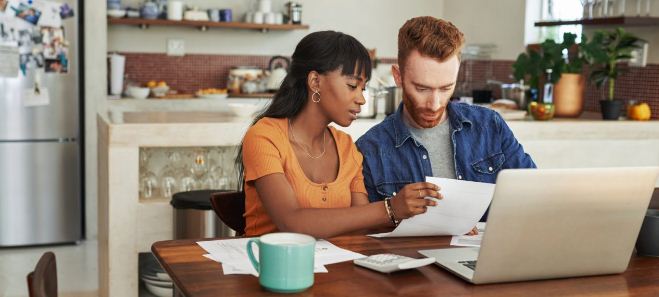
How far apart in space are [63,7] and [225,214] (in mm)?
3476

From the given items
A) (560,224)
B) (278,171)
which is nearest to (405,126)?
(278,171)

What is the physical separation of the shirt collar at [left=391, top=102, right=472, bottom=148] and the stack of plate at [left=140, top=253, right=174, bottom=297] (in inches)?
65.3

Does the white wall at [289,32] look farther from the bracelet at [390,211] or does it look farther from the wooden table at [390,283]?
the wooden table at [390,283]

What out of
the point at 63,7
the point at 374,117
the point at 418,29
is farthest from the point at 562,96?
the point at 63,7

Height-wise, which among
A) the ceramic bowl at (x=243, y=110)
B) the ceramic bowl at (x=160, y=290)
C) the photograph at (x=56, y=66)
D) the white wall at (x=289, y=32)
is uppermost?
the white wall at (x=289, y=32)

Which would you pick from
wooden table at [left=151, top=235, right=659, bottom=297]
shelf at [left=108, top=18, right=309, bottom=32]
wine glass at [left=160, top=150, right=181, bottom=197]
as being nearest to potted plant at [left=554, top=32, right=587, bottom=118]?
wine glass at [left=160, top=150, right=181, bottom=197]

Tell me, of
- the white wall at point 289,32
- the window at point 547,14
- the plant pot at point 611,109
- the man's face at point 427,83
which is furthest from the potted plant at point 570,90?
the white wall at point 289,32

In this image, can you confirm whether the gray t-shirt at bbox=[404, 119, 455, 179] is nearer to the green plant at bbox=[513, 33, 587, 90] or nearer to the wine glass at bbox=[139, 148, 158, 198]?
the wine glass at bbox=[139, 148, 158, 198]

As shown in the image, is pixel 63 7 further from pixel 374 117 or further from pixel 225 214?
pixel 225 214

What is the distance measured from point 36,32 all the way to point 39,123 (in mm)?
556

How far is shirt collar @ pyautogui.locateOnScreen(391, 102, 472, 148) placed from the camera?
228 centimetres

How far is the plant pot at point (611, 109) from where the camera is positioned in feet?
13.8

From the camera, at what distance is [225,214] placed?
2215 millimetres

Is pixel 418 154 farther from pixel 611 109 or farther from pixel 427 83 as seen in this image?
pixel 611 109
